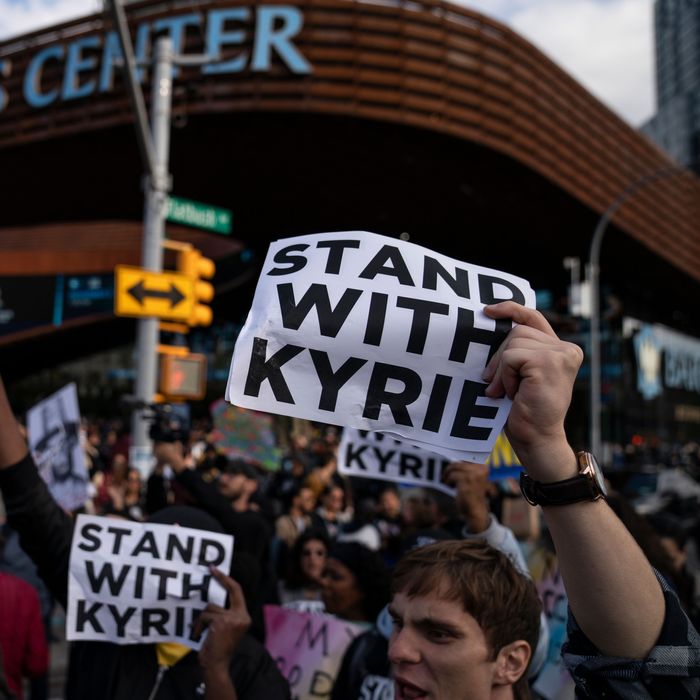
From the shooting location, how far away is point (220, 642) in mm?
2613

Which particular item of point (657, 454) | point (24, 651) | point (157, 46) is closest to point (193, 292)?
point (157, 46)

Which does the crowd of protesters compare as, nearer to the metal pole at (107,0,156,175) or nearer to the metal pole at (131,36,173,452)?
the metal pole at (131,36,173,452)

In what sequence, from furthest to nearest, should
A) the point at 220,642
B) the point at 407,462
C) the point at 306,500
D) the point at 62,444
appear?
1. the point at 306,500
2. the point at 62,444
3. the point at 407,462
4. the point at 220,642

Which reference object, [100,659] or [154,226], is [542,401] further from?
[154,226]

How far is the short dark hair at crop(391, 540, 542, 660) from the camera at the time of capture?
1942 millimetres

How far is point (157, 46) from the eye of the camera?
31.9ft

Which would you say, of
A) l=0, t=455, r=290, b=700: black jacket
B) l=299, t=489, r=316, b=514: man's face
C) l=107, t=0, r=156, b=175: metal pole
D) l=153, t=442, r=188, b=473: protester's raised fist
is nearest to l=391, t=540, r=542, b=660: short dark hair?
l=0, t=455, r=290, b=700: black jacket

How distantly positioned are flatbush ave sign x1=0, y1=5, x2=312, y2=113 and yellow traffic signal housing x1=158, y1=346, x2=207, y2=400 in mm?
10392

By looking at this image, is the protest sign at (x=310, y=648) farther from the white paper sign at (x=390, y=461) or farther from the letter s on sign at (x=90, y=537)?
the letter s on sign at (x=90, y=537)

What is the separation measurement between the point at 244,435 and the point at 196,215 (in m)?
2.67

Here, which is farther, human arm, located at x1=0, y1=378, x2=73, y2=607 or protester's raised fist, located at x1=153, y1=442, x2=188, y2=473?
protester's raised fist, located at x1=153, y1=442, x2=188, y2=473

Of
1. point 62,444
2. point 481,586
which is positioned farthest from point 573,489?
point 62,444

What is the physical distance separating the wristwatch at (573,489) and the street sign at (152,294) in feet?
23.5

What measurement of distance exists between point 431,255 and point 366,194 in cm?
2153
